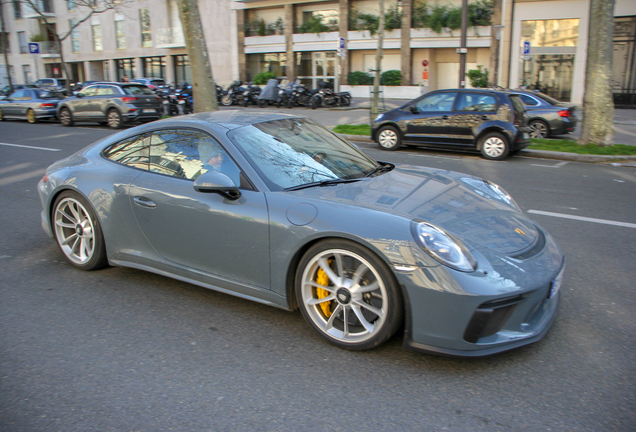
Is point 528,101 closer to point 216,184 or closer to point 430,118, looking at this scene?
point 430,118

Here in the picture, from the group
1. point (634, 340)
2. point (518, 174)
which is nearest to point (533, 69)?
point (518, 174)

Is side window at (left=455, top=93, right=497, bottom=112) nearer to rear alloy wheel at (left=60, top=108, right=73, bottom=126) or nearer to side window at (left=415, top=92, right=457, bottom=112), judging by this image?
side window at (left=415, top=92, right=457, bottom=112)

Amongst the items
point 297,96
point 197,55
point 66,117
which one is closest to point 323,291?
point 197,55

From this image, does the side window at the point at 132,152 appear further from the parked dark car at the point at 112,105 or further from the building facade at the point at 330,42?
the building facade at the point at 330,42

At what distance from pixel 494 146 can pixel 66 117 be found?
15408 millimetres

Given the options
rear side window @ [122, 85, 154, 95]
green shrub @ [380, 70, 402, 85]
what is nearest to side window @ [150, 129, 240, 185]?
rear side window @ [122, 85, 154, 95]

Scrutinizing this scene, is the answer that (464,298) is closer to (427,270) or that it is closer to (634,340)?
(427,270)

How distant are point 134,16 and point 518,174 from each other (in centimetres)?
4368

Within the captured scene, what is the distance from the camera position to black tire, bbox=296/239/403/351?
Answer: 116 inches

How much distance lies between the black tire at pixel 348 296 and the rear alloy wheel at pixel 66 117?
18.5 metres

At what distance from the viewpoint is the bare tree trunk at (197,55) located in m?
14.9

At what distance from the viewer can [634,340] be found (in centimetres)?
325

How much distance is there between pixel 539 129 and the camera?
46.8 feet

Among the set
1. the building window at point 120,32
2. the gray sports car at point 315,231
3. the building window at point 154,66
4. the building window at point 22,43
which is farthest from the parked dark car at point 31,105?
the building window at point 22,43
